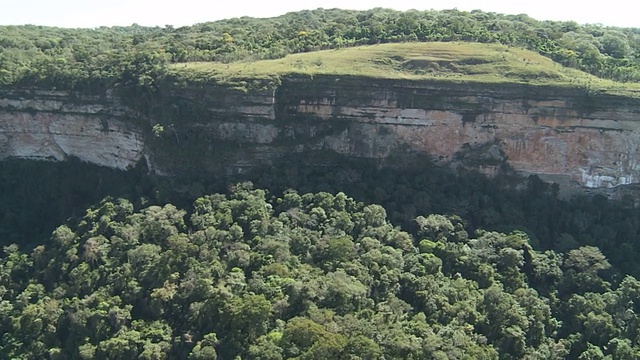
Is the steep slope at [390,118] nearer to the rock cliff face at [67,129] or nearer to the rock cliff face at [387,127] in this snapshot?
the rock cliff face at [387,127]

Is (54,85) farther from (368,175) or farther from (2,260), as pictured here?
(368,175)

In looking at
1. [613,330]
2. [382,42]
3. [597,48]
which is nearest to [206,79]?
[382,42]

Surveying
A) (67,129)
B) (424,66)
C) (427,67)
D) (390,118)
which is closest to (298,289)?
(390,118)

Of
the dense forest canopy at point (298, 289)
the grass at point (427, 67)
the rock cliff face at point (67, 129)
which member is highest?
the grass at point (427, 67)

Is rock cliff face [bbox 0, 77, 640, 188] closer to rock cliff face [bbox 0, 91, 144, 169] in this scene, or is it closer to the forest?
rock cliff face [bbox 0, 91, 144, 169]

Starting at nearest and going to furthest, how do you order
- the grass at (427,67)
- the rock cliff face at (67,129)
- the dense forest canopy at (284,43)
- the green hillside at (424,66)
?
the grass at (427,67), the green hillside at (424,66), the rock cliff face at (67,129), the dense forest canopy at (284,43)

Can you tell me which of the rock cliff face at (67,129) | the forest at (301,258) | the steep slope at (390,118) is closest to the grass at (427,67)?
the steep slope at (390,118)

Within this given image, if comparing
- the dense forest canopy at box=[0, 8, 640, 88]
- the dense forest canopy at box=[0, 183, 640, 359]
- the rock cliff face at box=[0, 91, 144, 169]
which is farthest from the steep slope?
the dense forest canopy at box=[0, 183, 640, 359]
